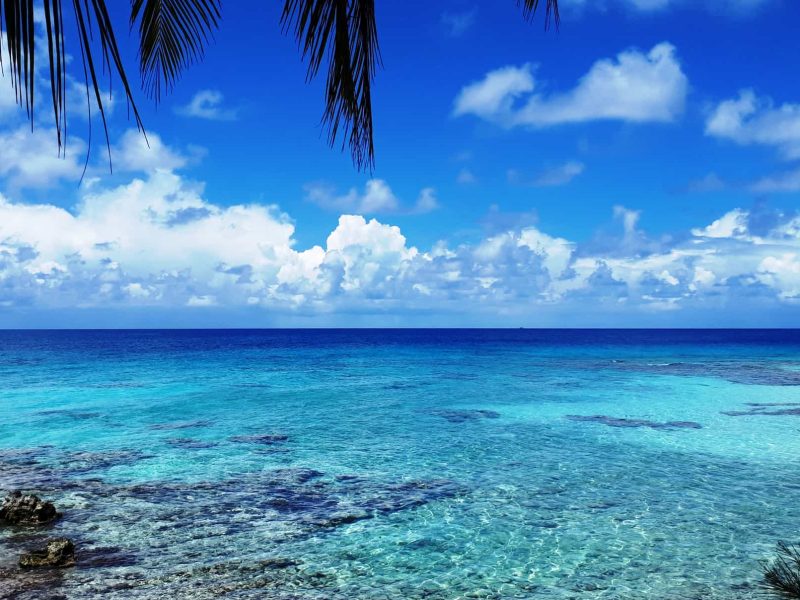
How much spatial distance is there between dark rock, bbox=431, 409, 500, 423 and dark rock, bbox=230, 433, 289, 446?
6.39m

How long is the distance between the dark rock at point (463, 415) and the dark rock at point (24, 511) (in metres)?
13.9

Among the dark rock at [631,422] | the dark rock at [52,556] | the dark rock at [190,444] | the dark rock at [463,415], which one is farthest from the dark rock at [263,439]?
the dark rock at [631,422]

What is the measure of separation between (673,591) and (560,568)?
1518mm

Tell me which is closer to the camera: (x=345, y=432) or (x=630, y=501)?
(x=630, y=501)

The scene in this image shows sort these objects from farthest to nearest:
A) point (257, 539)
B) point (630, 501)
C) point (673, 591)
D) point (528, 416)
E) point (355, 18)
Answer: point (528, 416)
point (630, 501)
point (257, 539)
point (673, 591)
point (355, 18)

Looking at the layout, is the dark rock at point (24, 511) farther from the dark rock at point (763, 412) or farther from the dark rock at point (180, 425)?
the dark rock at point (763, 412)

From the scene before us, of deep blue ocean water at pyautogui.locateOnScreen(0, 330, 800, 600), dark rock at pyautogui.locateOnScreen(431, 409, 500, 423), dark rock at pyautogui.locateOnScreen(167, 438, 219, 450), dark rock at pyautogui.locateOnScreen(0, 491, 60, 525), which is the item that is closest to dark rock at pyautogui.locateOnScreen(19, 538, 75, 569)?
deep blue ocean water at pyautogui.locateOnScreen(0, 330, 800, 600)

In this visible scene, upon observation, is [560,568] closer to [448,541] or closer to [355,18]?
[448,541]

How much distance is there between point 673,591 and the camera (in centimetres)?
811

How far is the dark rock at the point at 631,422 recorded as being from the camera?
2053 cm

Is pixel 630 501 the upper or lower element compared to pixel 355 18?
lower

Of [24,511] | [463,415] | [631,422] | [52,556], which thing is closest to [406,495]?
[52,556]

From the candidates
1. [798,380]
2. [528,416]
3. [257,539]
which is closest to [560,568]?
[257,539]

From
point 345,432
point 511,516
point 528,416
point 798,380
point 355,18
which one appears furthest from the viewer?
point 798,380
